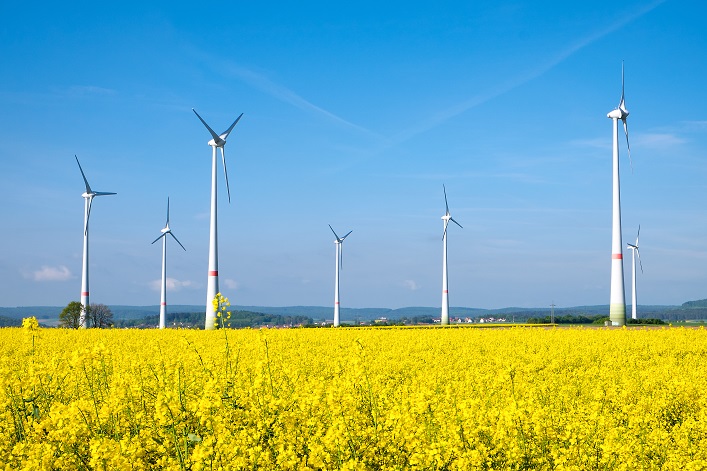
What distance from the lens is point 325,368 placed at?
16.1 metres

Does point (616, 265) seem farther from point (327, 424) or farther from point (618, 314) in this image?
point (327, 424)

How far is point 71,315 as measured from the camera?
6950 cm

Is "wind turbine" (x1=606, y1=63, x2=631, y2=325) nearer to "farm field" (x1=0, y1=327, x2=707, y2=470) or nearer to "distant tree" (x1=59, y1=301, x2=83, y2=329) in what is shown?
"farm field" (x1=0, y1=327, x2=707, y2=470)

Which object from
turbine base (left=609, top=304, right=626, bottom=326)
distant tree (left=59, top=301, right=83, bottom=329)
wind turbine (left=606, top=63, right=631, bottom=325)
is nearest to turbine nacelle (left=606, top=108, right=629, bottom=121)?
wind turbine (left=606, top=63, right=631, bottom=325)

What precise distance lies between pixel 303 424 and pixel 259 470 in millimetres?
1805

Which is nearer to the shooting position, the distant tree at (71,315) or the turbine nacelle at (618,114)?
the turbine nacelle at (618,114)

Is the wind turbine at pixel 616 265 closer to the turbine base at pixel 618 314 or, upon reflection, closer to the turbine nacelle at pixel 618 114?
the turbine base at pixel 618 314

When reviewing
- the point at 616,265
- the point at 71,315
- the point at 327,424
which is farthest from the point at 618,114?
the point at 71,315

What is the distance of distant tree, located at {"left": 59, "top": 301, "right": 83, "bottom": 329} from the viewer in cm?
6694

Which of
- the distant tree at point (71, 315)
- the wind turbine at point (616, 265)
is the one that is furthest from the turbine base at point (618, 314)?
the distant tree at point (71, 315)

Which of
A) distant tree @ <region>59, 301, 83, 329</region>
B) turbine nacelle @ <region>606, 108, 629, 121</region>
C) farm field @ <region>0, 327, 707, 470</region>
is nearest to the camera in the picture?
farm field @ <region>0, 327, 707, 470</region>

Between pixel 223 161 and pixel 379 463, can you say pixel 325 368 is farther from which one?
pixel 223 161

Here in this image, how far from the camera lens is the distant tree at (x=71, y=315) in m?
66.9

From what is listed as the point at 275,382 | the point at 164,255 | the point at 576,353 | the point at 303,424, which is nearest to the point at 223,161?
the point at 164,255
